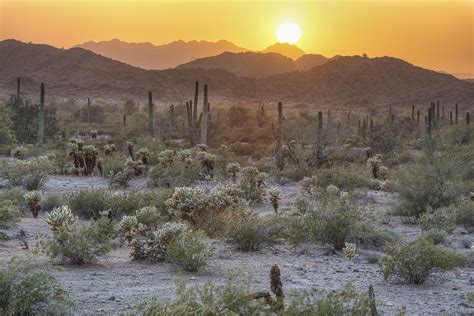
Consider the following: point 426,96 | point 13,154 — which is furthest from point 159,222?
point 426,96

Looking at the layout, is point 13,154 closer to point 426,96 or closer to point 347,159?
point 347,159

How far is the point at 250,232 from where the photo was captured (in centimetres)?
982

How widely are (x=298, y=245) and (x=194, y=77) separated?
88063 millimetres

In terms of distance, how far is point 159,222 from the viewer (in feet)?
35.8

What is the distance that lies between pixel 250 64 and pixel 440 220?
5380 inches

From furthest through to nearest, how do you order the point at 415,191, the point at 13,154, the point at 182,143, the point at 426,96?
1. the point at 426,96
2. the point at 182,143
3. the point at 13,154
4. the point at 415,191

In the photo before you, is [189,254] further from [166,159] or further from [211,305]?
[166,159]

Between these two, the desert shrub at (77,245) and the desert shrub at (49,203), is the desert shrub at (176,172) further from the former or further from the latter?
the desert shrub at (77,245)

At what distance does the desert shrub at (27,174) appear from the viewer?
16.1 metres

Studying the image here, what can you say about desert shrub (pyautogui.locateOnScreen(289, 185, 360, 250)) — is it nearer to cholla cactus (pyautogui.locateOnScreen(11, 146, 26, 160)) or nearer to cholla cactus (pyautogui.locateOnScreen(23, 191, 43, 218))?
cholla cactus (pyautogui.locateOnScreen(23, 191, 43, 218))

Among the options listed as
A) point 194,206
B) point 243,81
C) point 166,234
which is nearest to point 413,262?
point 166,234

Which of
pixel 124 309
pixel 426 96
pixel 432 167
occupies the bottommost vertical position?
pixel 124 309

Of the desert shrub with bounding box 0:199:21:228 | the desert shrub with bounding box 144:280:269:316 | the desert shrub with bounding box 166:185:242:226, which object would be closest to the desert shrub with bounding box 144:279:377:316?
the desert shrub with bounding box 144:280:269:316

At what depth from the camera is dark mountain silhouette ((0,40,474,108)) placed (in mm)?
85812
